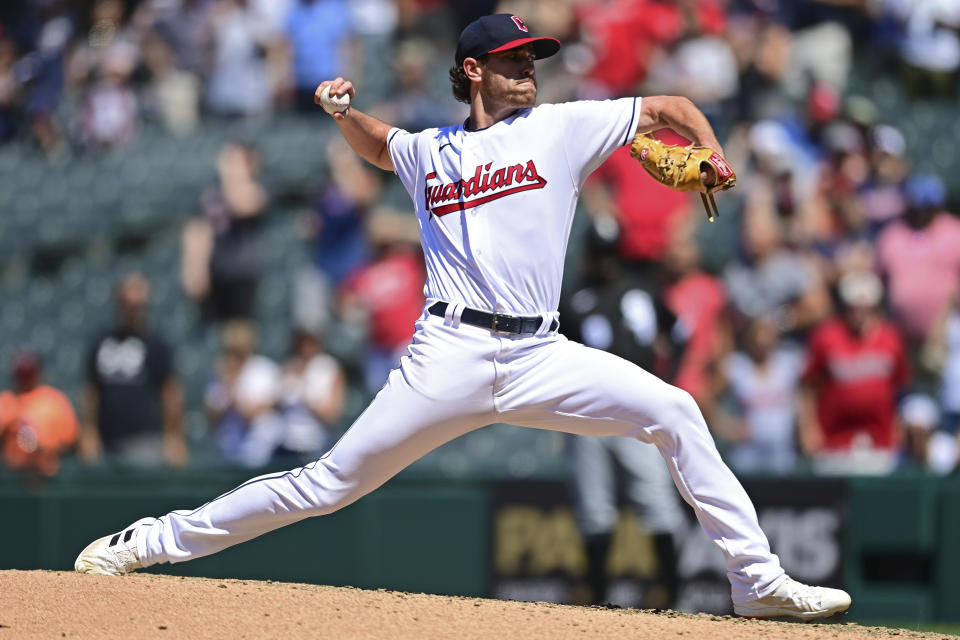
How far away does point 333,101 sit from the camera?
490 cm

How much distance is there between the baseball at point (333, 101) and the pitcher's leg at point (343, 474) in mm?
970

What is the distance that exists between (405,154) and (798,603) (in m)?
2.00

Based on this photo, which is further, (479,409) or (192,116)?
(192,116)

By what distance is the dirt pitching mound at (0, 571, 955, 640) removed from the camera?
440 centimetres

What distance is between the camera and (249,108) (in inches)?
454

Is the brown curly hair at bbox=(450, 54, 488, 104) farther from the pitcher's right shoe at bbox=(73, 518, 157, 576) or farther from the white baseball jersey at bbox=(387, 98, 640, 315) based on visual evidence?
the pitcher's right shoe at bbox=(73, 518, 157, 576)

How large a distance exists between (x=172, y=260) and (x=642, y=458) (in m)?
4.88

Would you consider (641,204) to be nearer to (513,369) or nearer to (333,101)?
(333,101)

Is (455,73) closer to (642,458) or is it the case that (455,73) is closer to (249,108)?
(642,458)

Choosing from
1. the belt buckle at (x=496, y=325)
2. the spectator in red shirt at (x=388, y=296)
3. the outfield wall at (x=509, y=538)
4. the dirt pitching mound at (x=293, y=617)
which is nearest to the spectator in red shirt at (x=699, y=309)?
the outfield wall at (x=509, y=538)

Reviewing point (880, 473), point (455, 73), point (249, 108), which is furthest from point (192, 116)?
point (455, 73)

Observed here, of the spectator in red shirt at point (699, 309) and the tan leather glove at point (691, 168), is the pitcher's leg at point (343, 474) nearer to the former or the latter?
the tan leather glove at point (691, 168)

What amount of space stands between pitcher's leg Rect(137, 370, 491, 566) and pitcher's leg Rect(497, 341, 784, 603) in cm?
20

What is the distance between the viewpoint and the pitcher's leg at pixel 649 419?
452 cm
